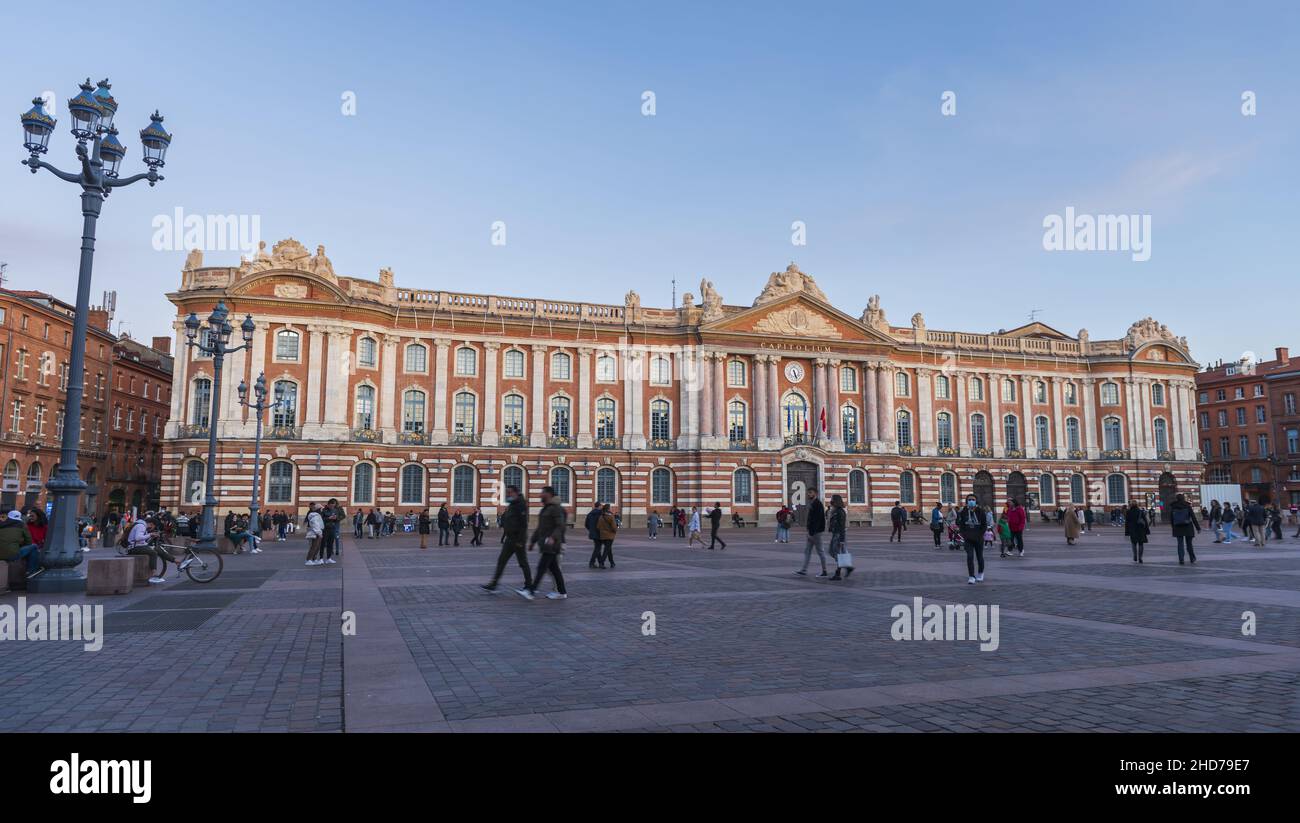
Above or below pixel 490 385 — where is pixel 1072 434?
below

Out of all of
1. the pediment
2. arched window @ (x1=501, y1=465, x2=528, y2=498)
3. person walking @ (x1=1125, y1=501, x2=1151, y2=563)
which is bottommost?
person walking @ (x1=1125, y1=501, x2=1151, y2=563)

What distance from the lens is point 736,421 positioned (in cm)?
5491

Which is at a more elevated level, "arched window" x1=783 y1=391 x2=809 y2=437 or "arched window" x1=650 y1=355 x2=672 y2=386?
"arched window" x1=650 y1=355 x2=672 y2=386

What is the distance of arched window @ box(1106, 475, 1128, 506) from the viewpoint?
6425 centimetres

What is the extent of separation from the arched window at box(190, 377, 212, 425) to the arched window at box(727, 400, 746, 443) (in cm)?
3071

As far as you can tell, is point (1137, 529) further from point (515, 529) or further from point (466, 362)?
point (466, 362)

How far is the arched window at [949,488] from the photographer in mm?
60312

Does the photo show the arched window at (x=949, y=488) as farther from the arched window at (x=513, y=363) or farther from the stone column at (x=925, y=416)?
the arched window at (x=513, y=363)

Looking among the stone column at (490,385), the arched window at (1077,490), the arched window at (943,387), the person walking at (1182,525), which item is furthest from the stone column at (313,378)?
the arched window at (1077,490)

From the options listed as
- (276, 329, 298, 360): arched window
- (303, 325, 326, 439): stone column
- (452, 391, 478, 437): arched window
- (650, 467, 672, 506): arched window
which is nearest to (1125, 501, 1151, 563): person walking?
(650, 467, 672, 506): arched window

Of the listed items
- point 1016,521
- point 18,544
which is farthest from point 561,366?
point 18,544

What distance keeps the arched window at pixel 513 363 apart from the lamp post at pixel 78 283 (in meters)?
36.8

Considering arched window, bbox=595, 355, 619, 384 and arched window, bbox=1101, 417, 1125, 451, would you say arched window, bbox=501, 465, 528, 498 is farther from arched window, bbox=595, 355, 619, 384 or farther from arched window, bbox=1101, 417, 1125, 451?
arched window, bbox=1101, 417, 1125, 451

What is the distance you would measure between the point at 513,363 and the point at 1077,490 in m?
44.2
